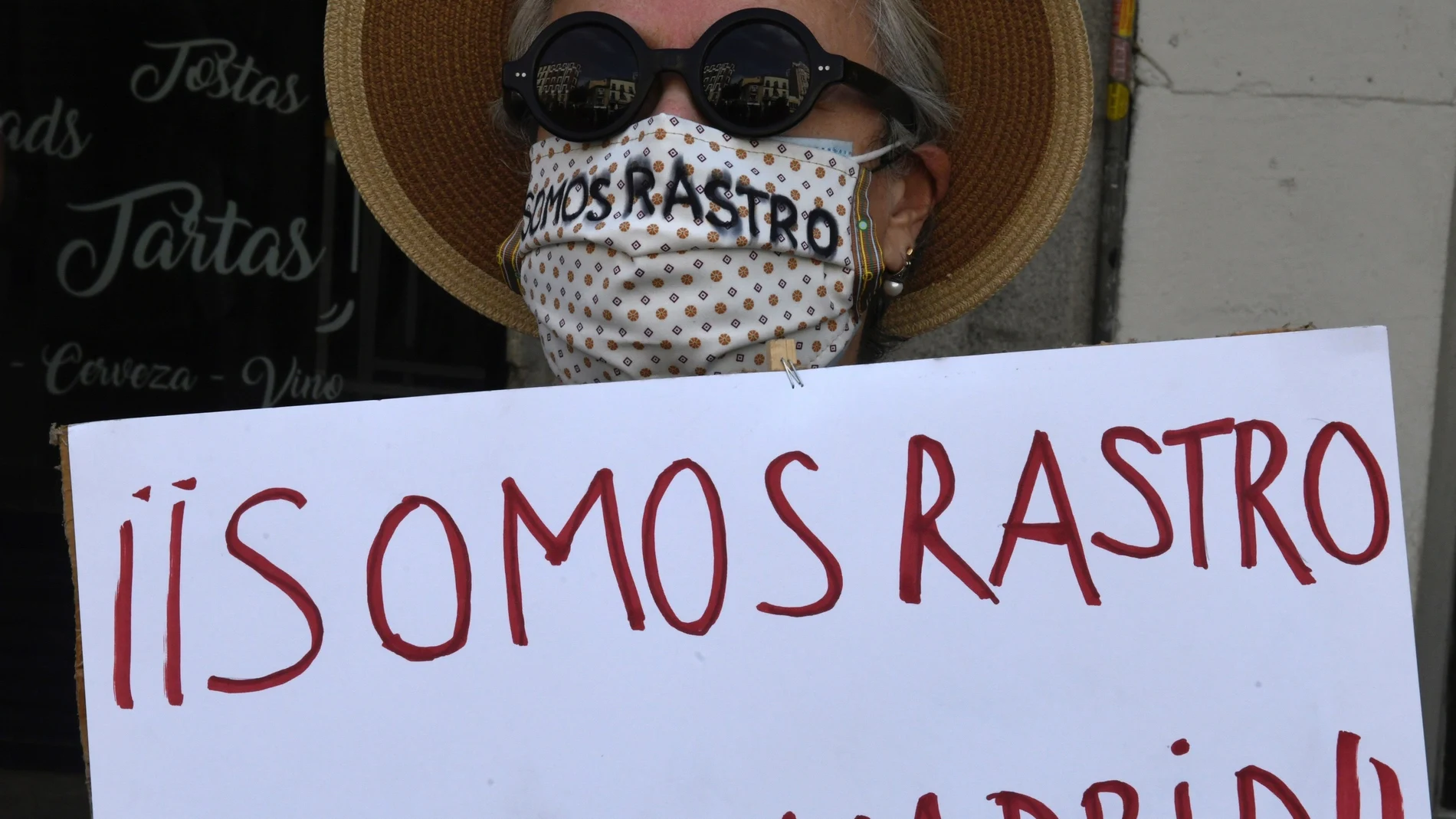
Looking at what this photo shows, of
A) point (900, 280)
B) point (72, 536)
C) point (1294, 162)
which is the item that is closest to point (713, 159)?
point (900, 280)

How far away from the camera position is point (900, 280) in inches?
54.7

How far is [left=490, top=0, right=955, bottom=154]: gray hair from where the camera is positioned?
1386 mm

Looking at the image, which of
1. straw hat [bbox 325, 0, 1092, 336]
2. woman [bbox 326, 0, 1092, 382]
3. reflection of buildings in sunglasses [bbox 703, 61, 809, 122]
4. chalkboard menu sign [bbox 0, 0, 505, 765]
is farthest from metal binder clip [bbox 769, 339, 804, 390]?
chalkboard menu sign [bbox 0, 0, 505, 765]

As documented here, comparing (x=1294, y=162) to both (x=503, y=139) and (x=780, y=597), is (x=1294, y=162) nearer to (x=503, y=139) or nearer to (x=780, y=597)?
(x=503, y=139)

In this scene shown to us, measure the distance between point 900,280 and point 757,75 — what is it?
1.04 ft

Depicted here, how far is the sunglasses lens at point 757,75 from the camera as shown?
123 cm

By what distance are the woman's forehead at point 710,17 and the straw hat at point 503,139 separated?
0.64ft

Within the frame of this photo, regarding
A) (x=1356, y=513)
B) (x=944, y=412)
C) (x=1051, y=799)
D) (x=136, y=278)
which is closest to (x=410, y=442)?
(x=944, y=412)

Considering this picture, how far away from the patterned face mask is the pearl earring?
0.25 feet

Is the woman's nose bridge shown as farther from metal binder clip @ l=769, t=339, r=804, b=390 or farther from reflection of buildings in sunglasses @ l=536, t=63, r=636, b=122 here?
metal binder clip @ l=769, t=339, r=804, b=390

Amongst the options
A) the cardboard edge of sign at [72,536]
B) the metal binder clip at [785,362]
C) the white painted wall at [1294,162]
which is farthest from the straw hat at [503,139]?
the white painted wall at [1294,162]

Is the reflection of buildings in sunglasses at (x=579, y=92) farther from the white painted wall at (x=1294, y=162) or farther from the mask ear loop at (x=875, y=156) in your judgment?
the white painted wall at (x=1294, y=162)

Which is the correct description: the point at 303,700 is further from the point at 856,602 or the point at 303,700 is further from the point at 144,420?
the point at 856,602

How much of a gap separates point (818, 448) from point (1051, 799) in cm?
34
